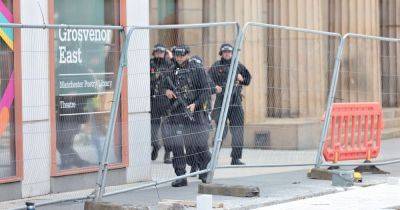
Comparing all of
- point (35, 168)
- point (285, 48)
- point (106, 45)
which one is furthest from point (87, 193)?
point (285, 48)

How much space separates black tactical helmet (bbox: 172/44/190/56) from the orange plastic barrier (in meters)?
2.59

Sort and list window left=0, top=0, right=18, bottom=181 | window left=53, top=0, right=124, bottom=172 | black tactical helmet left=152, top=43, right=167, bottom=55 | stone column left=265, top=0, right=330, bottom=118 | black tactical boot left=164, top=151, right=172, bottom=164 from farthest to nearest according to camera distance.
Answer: stone column left=265, top=0, right=330, bottom=118
black tactical helmet left=152, top=43, right=167, bottom=55
black tactical boot left=164, top=151, right=172, bottom=164
window left=53, top=0, right=124, bottom=172
window left=0, top=0, right=18, bottom=181

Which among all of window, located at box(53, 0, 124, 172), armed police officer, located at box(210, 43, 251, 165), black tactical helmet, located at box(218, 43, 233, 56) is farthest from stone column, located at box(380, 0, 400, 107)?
window, located at box(53, 0, 124, 172)

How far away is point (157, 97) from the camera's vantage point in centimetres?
1205

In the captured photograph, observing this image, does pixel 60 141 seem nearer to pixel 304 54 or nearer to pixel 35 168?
pixel 35 168

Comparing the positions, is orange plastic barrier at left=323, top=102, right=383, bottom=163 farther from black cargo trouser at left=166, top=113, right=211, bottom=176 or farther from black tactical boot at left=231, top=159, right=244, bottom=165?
black cargo trouser at left=166, top=113, right=211, bottom=176

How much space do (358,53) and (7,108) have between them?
26.4 feet

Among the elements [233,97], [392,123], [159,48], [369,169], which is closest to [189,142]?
[159,48]

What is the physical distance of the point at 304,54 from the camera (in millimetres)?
15398

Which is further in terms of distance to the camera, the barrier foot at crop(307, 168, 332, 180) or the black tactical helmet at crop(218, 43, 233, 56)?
the barrier foot at crop(307, 168, 332, 180)

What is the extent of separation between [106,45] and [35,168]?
1841 millimetres

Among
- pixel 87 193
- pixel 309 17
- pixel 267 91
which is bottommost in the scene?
pixel 87 193

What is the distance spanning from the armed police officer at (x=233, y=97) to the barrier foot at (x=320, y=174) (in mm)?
1212

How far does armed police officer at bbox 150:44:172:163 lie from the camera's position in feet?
37.4
